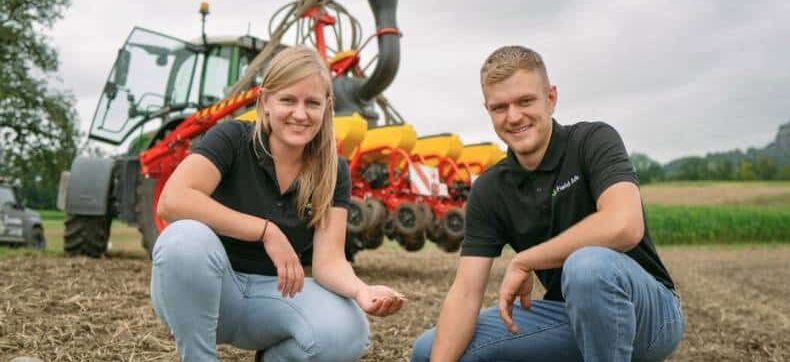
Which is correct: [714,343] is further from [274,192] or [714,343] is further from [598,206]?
[274,192]

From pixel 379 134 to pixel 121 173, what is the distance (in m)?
2.74

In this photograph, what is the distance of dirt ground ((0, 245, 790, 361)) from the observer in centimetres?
309

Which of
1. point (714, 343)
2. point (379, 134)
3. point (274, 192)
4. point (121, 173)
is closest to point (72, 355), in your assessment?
point (274, 192)

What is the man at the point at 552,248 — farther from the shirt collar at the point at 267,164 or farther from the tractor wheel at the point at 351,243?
the tractor wheel at the point at 351,243

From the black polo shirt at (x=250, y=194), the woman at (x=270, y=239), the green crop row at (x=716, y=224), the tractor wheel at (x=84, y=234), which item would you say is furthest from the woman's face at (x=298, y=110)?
the green crop row at (x=716, y=224)

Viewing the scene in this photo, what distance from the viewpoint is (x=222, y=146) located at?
7.37 feet

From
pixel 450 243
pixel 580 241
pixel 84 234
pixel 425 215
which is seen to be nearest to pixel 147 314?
pixel 580 241

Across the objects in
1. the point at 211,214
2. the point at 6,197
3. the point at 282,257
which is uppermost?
the point at 211,214

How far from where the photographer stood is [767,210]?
75.2 ft

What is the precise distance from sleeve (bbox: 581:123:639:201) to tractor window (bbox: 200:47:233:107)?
596cm

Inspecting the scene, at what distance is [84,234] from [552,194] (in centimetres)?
680

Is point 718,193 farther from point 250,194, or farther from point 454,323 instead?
point 250,194

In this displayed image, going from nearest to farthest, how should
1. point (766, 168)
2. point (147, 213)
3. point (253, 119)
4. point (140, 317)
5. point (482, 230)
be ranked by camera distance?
point (482, 230) < point (140, 317) < point (253, 119) < point (147, 213) < point (766, 168)

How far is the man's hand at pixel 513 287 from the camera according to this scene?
2.12 metres
